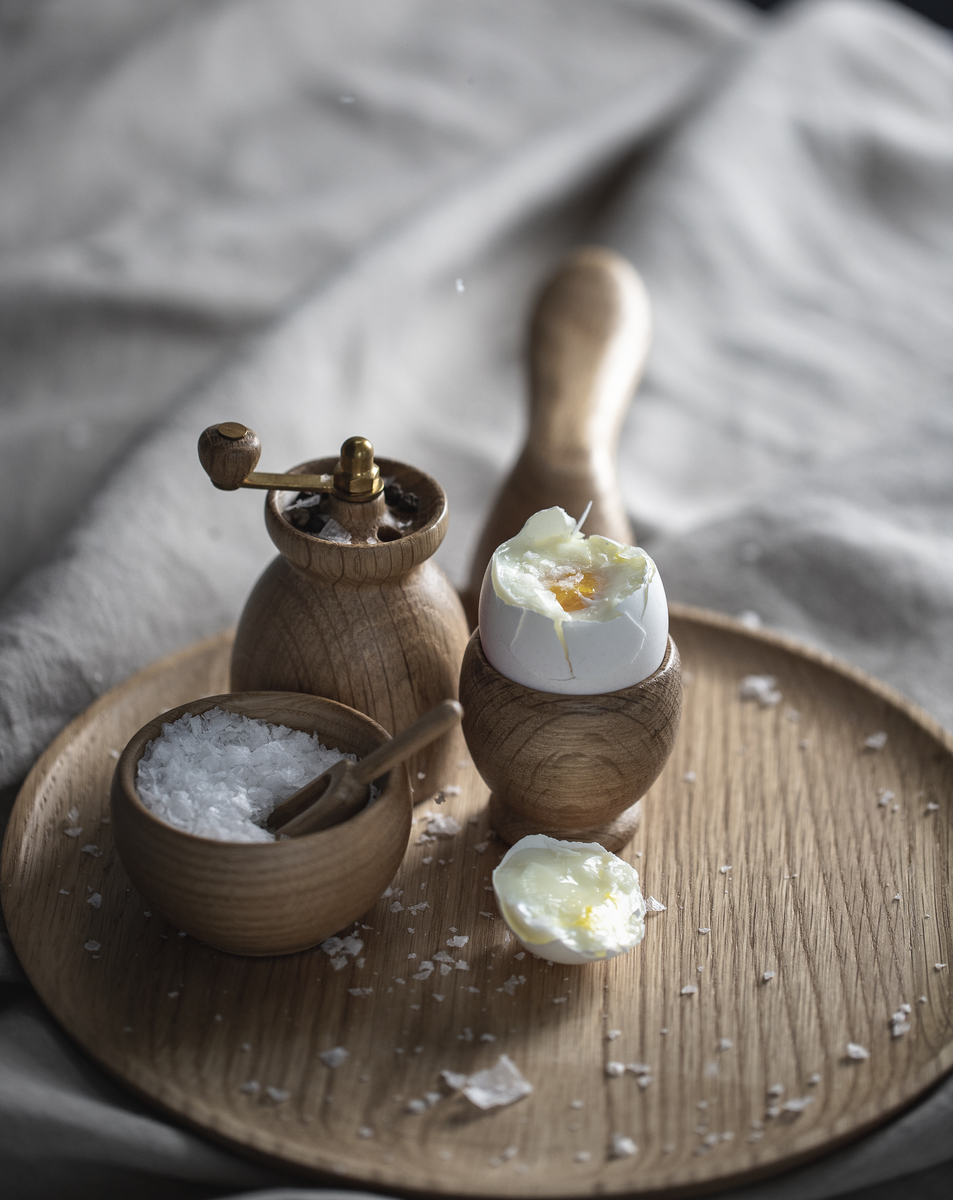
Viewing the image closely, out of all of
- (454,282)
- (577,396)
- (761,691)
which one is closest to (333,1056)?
(761,691)

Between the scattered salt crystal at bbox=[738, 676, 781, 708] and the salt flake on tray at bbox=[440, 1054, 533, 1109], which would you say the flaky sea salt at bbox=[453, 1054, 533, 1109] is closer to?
the salt flake on tray at bbox=[440, 1054, 533, 1109]

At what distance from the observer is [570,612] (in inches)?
20.6

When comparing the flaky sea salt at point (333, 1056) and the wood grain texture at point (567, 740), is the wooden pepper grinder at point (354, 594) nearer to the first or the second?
the wood grain texture at point (567, 740)

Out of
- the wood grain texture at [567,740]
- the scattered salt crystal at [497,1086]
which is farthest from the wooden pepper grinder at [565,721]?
the scattered salt crystal at [497,1086]

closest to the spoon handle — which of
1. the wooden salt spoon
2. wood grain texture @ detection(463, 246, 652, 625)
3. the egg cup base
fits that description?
the wooden salt spoon

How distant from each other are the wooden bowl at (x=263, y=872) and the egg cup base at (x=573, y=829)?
3.6 inches

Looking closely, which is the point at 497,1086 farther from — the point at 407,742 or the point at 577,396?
the point at 577,396

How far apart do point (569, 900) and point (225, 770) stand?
0.17 meters

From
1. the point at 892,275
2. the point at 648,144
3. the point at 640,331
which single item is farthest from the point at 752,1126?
the point at 648,144

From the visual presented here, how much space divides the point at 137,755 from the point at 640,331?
24.4 inches

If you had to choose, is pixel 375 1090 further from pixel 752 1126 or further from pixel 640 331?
pixel 640 331

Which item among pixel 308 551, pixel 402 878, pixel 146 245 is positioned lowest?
pixel 146 245

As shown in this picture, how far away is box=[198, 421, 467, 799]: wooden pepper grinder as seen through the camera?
551 millimetres

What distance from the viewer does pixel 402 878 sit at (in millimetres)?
584
